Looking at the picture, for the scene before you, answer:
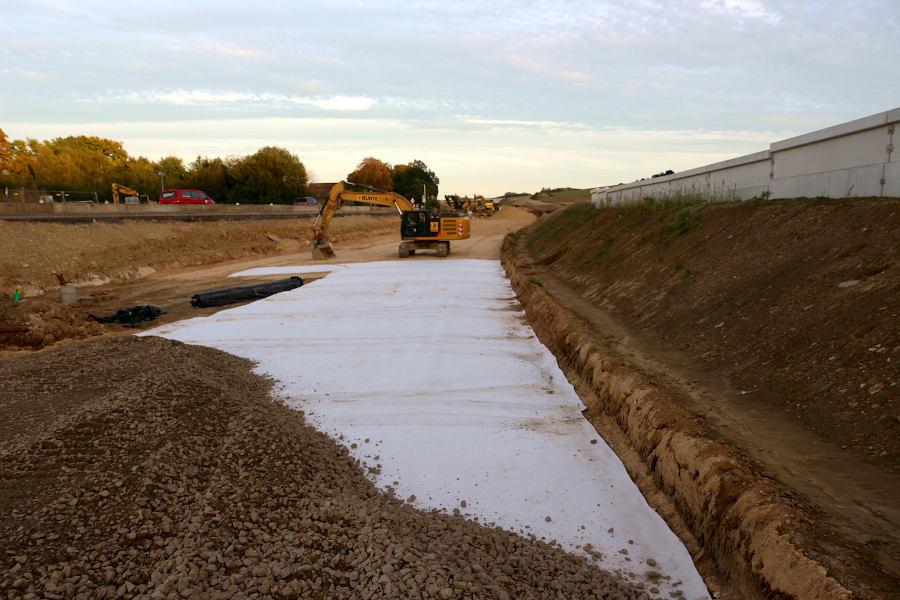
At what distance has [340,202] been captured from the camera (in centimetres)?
2628

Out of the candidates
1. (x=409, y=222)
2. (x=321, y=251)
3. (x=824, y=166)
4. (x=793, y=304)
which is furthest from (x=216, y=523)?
(x=321, y=251)

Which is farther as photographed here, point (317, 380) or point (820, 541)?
point (317, 380)

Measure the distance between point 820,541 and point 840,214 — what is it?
23.2ft

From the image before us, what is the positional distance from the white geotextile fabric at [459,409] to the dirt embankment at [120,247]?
37.9ft

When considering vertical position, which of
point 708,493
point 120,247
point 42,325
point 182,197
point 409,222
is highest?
point 182,197

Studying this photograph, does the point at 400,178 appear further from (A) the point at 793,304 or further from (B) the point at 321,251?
(A) the point at 793,304

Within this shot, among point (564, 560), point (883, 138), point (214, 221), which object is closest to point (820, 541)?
point (564, 560)

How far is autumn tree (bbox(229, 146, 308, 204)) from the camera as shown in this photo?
58.5 metres

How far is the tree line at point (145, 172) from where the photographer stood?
1991 inches

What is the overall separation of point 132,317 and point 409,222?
13.9m

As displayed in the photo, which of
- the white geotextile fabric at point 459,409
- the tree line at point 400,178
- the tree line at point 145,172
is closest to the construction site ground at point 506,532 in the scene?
the white geotextile fabric at point 459,409

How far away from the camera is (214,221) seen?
33.5 metres

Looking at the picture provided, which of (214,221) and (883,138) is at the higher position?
(883,138)

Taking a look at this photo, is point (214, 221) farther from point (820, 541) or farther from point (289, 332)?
A: point (820, 541)
